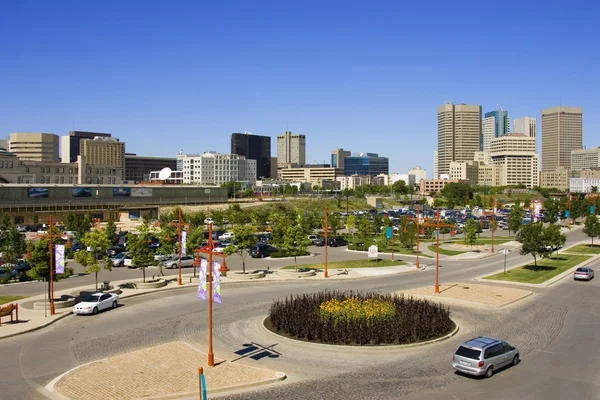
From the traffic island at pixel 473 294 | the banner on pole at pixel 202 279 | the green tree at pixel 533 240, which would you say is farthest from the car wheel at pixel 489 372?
the green tree at pixel 533 240

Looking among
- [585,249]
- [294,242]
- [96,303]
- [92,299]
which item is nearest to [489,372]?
[96,303]

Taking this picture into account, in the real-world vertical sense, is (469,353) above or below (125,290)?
above

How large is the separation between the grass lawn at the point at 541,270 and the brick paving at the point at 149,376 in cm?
3176

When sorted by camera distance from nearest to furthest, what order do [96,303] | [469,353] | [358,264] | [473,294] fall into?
[469,353], [96,303], [473,294], [358,264]

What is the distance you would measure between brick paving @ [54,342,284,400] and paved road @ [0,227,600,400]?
107cm

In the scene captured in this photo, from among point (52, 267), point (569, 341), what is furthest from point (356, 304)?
point (52, 267)

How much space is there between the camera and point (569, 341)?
88.2 feet

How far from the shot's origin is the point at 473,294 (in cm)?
3903

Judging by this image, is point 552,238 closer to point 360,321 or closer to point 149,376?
point 360,321

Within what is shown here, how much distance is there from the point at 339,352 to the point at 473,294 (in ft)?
57.5

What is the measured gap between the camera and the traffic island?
119 ft

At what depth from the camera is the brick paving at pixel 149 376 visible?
19484mm

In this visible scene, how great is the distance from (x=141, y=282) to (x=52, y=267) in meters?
9.74

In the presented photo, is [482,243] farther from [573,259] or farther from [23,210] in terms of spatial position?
[23,210]
